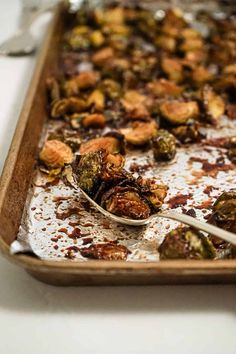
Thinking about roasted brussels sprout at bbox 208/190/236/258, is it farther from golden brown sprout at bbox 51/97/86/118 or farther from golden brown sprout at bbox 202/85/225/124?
golden brown sprout at bbox 51/97/86/118

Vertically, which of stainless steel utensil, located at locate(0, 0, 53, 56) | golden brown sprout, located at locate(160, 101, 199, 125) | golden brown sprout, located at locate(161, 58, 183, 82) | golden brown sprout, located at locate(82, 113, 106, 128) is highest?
stainless steel utensil, located at locate(0, 0, 53, 56)

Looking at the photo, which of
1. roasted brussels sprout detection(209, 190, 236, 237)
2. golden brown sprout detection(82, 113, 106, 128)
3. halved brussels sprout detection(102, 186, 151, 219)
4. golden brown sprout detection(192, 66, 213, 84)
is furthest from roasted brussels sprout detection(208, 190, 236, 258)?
golden brown sprout detection(192, 66, 213, 84)

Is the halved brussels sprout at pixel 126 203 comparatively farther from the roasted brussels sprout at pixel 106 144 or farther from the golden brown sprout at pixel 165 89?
the golden brown sprout at pixel 165 89

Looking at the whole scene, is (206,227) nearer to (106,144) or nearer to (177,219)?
(177,219)

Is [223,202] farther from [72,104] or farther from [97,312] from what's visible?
[72,104]

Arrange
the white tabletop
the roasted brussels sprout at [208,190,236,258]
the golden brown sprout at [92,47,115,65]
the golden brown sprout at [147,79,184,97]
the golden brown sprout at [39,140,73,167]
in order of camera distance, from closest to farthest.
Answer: the white tabletop < the roasted brussels sprout at [208,190,236,258] < the golden brown sprout at [39,140,73,167] < the golden brown sprout at [147,79,184,97] < the golden brown sprout at [92,47,115,65]

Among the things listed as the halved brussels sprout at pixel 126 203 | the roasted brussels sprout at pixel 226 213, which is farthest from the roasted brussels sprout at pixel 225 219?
the halved brussels sprout at pixel 126 203
